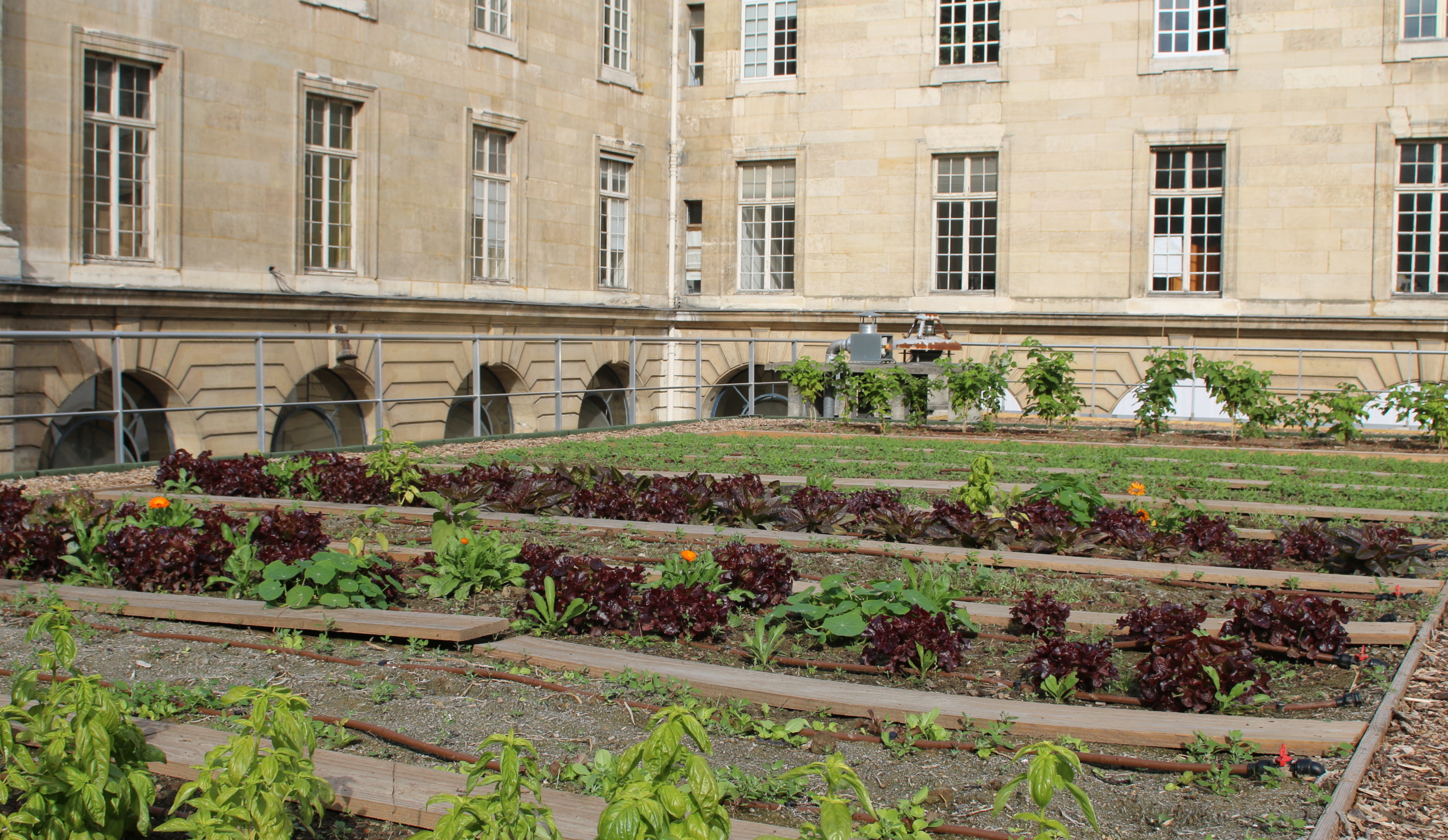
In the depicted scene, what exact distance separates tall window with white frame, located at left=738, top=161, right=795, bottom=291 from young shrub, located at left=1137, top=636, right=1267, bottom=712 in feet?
69.6

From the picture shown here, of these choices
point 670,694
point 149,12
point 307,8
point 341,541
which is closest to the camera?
point 670,694

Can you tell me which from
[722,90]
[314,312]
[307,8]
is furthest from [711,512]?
[722,90]

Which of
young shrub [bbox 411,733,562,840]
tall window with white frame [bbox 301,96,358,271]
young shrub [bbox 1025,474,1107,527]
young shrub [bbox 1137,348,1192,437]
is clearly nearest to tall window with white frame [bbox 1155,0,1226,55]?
young shrub [bbox 1137,348,1192,437]

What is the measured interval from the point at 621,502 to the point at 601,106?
18140 millimetres

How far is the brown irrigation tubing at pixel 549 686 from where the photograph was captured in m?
3.32

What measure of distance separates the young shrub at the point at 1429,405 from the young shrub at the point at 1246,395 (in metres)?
1.24

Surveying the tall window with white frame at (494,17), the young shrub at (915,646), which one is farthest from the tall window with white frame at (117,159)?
the young shrub at (915,646)

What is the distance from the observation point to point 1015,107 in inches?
899

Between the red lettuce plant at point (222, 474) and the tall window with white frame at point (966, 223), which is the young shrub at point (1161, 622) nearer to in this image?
the red lettuce plant at point (222, 474)

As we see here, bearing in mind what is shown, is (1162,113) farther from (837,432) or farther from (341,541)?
(341,541)

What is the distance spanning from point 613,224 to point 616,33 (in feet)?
12.7

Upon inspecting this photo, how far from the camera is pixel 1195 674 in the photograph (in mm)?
3795

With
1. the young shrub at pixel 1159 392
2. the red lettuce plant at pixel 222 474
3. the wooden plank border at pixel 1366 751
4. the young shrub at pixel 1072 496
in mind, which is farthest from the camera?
the young shrub at pixel 1159 392

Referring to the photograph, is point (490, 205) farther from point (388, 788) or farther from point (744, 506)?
point (388, 788)
